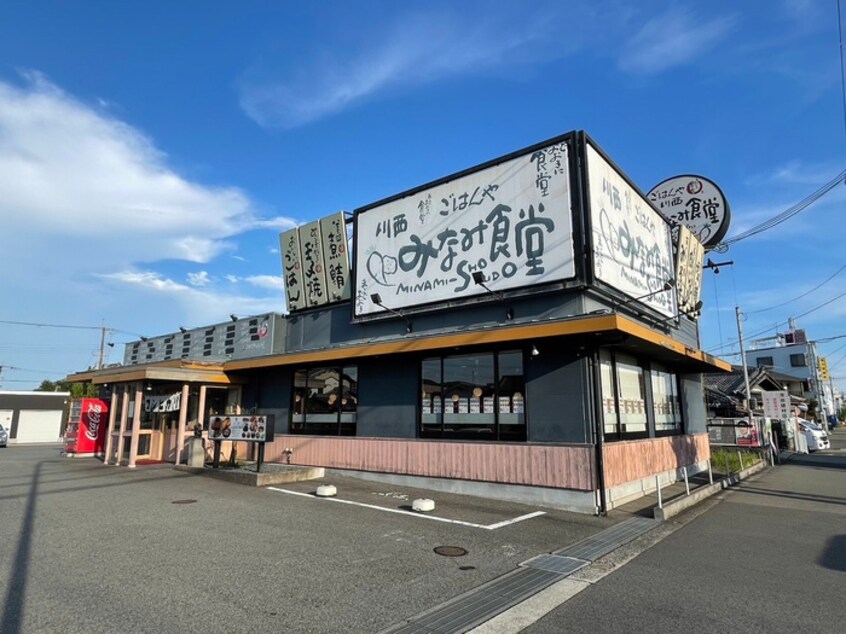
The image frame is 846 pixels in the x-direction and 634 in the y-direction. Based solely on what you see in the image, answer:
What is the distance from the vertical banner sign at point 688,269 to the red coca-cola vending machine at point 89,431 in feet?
70.4

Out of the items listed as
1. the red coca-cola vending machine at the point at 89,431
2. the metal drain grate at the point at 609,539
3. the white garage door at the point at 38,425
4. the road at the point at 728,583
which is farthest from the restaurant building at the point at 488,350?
the white garage door at the point at 38,425

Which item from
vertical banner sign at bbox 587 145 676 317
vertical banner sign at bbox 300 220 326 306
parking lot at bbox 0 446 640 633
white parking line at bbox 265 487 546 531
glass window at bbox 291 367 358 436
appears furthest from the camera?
vertical banner sign at bbox 300 220 326 306

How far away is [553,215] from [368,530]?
7.49 metres

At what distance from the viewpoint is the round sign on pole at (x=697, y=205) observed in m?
18.1

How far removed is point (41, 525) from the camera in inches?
298

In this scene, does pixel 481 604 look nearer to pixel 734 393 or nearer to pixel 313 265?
pixel 313 265

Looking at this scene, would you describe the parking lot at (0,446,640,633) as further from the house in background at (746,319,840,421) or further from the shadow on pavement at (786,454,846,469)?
the house in background at (746,319,840,421)

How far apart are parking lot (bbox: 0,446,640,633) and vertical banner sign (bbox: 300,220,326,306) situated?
6497mm

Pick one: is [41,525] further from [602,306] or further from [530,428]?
[602,306]

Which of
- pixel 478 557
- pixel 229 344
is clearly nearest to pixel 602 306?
pixel 478 557

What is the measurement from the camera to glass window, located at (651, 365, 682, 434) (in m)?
13.7

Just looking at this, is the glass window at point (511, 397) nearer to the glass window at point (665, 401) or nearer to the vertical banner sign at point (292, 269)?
the glass window at point (665, 401)

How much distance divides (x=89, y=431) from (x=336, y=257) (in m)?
12.4

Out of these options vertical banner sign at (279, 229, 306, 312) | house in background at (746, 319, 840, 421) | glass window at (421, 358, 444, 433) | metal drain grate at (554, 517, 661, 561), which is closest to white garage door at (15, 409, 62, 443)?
vertical banner sign at (279, 229, 306, 312)
